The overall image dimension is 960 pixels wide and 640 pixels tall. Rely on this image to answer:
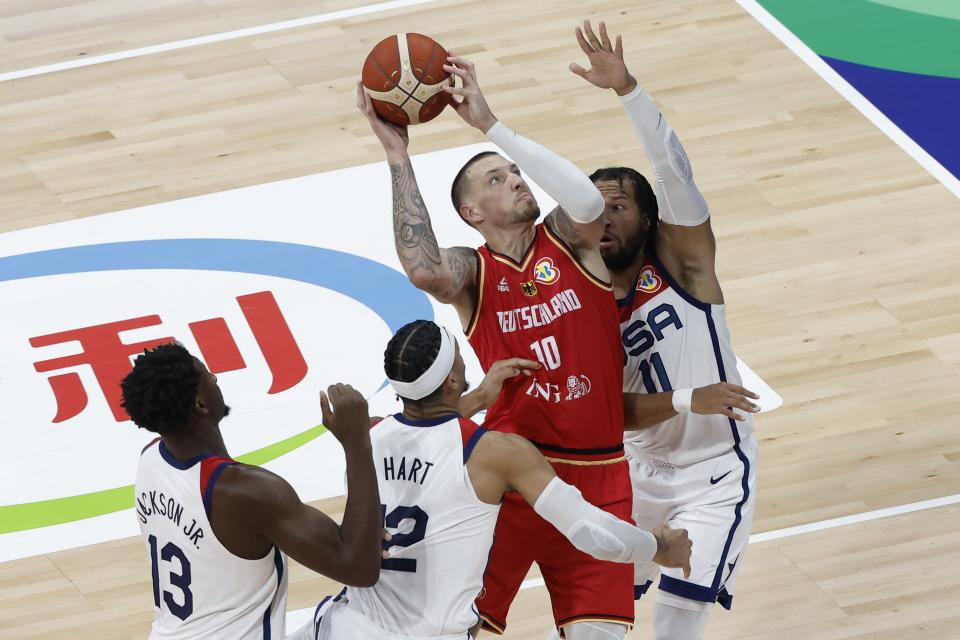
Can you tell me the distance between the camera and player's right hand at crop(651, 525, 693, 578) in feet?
17.9

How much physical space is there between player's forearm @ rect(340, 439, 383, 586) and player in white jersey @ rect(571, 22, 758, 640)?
144 cm

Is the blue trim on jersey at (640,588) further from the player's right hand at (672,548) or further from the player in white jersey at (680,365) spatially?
the player's right hand at (672,548)

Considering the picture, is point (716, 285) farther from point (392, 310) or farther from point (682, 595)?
point (392, 310)

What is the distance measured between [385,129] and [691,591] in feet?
6.55

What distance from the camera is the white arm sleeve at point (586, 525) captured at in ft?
17.0

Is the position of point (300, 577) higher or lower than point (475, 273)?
lower

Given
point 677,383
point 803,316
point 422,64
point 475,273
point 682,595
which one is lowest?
point 803,316

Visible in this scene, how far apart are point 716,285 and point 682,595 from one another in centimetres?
114

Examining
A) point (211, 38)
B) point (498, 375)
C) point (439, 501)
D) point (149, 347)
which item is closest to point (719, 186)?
point (149, 347)

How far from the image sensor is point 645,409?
601 centimetres

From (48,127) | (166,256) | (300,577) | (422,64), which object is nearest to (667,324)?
(422,64)

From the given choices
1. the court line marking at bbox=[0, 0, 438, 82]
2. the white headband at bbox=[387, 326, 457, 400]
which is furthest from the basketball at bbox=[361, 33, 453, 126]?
the court line marking at bbox=[0, 0, 438, 82]

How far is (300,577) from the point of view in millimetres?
7375

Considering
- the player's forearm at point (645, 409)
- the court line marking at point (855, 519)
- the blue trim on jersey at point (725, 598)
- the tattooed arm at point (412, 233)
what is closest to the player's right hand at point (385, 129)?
the tattooed arm at point (412, 233)
